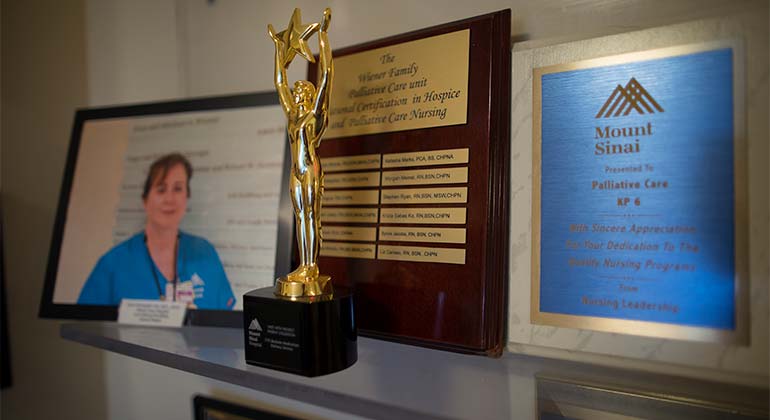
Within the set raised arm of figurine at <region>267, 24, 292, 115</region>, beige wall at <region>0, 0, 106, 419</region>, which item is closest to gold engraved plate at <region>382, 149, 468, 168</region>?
raised arm of figurine at <region>267, 24, 292, 115</region>

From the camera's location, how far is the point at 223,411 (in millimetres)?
712

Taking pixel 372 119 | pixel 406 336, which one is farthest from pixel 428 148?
pixel 406 336

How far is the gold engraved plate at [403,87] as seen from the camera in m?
0.47

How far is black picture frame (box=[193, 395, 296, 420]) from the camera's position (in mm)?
672

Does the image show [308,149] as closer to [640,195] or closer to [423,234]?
[423,234]

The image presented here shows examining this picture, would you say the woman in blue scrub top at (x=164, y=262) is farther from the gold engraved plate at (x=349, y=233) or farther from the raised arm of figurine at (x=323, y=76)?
the raised arm of figurine at (x=323, y=76)

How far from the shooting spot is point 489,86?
455mm

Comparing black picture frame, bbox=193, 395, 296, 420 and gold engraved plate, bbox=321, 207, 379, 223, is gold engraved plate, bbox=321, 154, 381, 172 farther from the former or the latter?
black picture frame, bbox=193, 395, 296, 420

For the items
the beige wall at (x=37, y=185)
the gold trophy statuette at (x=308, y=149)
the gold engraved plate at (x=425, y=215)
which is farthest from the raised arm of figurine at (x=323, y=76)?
the beige wall at (x=37, y=185)

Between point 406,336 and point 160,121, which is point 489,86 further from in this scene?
point 160,121

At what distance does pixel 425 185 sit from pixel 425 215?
28 millimetres

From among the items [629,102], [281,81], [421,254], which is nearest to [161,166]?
[281,81]

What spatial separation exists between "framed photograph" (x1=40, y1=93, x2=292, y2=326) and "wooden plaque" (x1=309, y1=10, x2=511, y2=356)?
93mm

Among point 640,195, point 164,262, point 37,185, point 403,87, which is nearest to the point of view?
point 640,195
